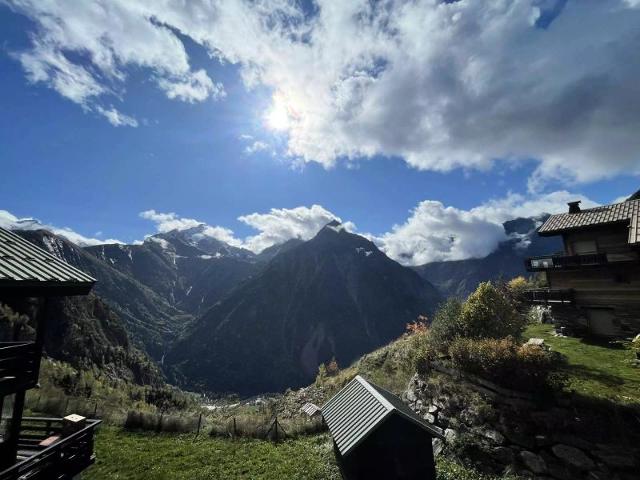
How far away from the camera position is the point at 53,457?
11812 mm

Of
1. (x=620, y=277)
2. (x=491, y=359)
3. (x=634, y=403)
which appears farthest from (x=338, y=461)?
(x=620, y=277)

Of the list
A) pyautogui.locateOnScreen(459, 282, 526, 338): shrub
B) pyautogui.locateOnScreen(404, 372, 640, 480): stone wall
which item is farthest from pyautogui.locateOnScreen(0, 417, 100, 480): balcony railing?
pyautogui.locateOnScreen(459, 282, 526, 338): shrub

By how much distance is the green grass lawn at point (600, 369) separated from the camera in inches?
645

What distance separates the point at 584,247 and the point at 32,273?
38.5m

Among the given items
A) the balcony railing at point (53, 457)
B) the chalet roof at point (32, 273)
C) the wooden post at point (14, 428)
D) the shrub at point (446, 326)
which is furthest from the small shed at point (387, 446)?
the chalet roof at point (32, 273)

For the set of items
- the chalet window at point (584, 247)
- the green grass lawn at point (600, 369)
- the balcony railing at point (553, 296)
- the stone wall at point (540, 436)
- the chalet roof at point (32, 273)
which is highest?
the chalet window at point (584, 247)

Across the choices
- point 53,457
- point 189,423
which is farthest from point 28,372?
point 189,423

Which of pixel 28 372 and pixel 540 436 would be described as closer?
pixel 28 372

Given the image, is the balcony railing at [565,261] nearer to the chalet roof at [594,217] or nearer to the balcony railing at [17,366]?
the chalet roof at [594,217]

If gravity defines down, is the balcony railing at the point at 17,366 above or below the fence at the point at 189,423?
above

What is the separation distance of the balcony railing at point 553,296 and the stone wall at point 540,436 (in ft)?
57.1

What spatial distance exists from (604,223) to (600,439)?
845 inches

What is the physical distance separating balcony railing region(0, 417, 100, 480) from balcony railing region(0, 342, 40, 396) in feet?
7.71

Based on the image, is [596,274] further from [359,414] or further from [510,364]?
[359,414]
